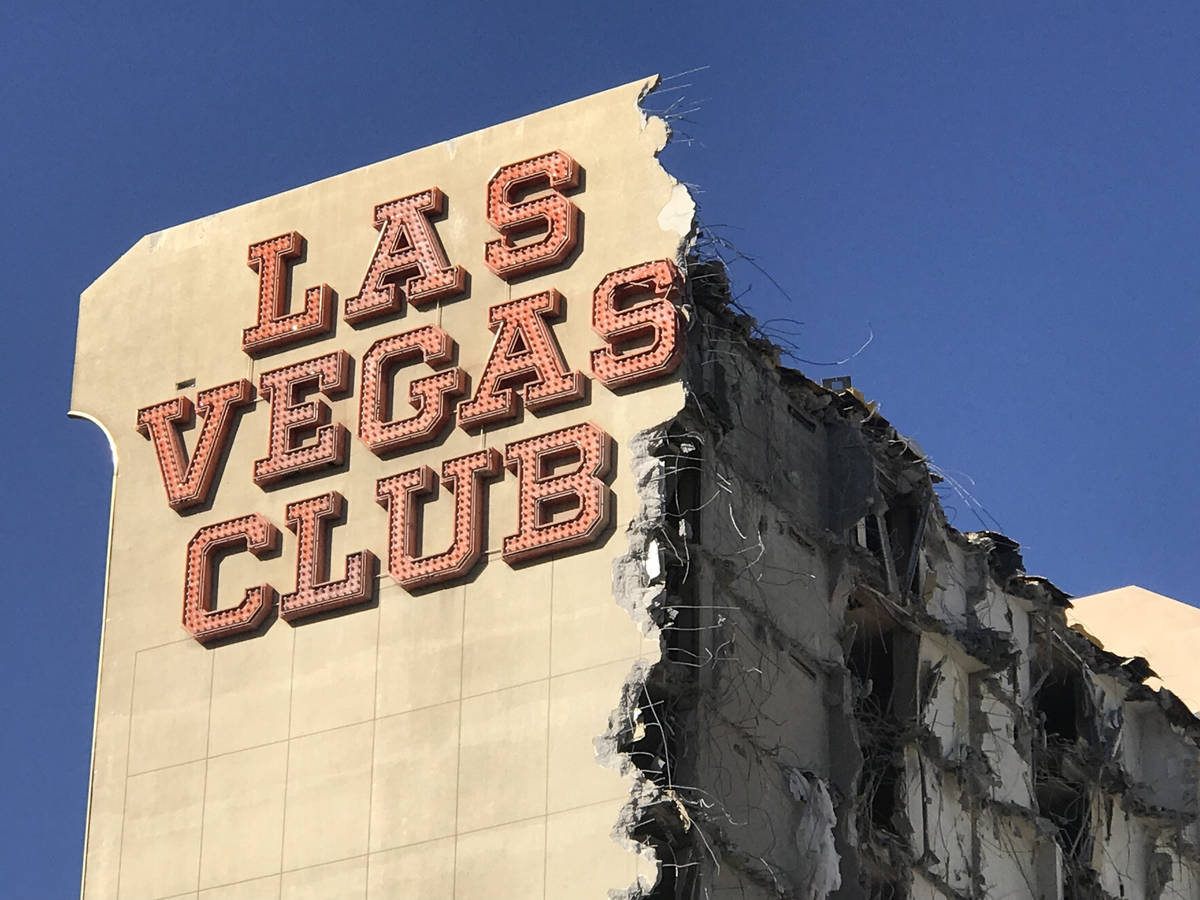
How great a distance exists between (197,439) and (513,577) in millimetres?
6255

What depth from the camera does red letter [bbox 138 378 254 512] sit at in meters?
40.7

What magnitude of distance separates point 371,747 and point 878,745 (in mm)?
7366

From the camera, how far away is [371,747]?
3756 centimetres

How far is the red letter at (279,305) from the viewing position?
134ft

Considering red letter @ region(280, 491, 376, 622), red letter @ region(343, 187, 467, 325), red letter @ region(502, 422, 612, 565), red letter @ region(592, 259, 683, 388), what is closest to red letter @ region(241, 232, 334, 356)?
red letter @ region(343, 187, 467, 325)

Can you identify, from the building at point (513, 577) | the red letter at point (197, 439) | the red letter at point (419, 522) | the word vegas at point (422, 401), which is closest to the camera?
the building at point (513, 577)

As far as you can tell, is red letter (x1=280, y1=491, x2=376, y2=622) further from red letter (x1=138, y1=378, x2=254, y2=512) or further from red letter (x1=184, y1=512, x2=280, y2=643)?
red letter (x1=138, y1=378, x2=254, y2=512)

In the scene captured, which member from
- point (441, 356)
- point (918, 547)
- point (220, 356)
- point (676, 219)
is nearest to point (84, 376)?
point (220, 356)

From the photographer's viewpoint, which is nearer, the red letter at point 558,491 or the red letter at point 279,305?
→ the red letter at point 558,491

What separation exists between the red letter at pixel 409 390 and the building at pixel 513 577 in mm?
49

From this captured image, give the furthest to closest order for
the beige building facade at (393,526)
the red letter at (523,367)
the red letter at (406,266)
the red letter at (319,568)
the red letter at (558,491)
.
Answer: the red letter at (406,266) < the red letter at (319,568) < the red letter at (523,367) < the red letter at (558,491) < the beige building facade at (393,526)

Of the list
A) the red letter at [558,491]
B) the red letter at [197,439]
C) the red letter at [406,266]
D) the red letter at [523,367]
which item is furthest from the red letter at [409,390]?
the red letter at [197,439]

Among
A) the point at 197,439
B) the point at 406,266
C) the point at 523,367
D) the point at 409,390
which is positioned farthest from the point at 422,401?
the point at 197,439

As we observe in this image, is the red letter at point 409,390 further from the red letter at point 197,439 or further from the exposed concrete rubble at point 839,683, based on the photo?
the exposed concrete rubble at point 839,683
